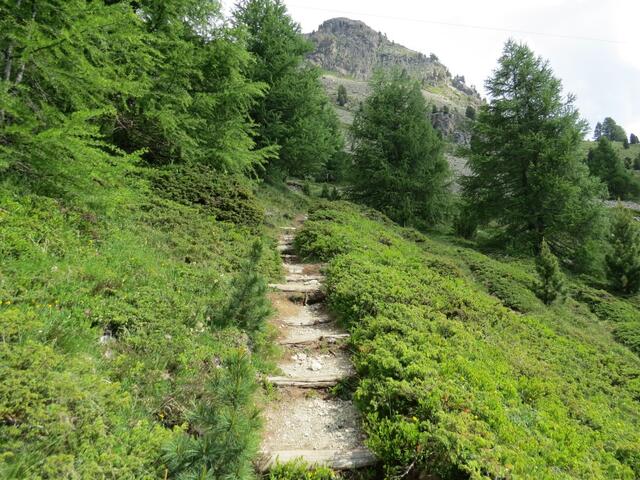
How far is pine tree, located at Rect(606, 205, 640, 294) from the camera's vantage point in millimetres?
18781

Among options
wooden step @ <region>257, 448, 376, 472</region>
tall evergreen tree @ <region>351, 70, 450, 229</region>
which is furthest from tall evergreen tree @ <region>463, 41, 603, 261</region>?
wooden step @ <region>257, 448, 376, 472</region>

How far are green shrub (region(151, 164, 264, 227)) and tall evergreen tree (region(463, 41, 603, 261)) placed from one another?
677 inches

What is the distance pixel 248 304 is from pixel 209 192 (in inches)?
263

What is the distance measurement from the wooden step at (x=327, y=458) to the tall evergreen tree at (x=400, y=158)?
18800 mm

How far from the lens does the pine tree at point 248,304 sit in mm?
5695

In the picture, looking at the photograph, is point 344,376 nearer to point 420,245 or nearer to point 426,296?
point 426,296

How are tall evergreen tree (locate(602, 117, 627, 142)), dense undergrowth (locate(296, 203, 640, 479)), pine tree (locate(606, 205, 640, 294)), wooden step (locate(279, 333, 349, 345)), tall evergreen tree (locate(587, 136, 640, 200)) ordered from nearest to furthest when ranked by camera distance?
dense undergrowth (locate(296, 203, 640, 479)) < wooden step (locate(279, 333, 349, 345)) < pine tree (locate(606, 205, 640, 294)) < tall evergreen tree (locate(587, 136, 640, 200)) < tall evergreen tree (locate(602, 117, 627, 142))

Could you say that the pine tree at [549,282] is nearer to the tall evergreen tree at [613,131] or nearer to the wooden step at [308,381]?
the wooden step at [308,381]

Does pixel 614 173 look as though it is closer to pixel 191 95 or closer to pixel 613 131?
pixel 191 95

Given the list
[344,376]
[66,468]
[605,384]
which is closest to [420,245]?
[605,384]

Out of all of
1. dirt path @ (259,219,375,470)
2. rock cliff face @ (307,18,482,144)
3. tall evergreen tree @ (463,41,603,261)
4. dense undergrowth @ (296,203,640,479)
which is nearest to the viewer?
dense undergrowth @ (296,203,640,479)

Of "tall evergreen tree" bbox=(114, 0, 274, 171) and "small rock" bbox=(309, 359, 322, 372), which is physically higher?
"tall evergreen tree" bbox=(114, 0, 274, 171)

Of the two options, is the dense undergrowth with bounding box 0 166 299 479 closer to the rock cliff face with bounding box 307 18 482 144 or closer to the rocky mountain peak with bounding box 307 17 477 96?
the rock cliff face with bounding box 307 18 482 144

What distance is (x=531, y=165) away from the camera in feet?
70.2
